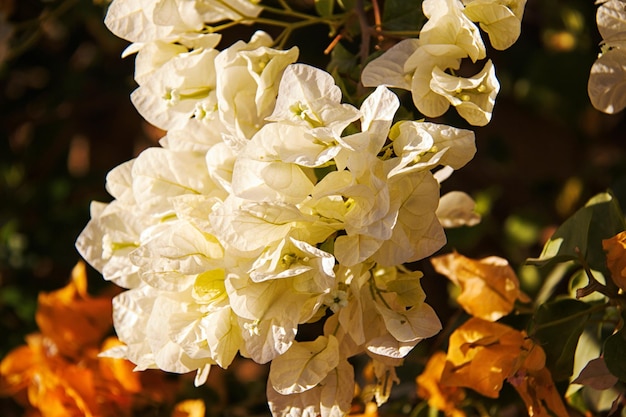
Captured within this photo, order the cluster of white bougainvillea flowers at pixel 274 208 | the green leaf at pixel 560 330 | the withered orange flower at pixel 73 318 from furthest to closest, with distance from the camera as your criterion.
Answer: the withered orange flower at pixel 73 318 < the green leaf at pixel 560 330 < the cluster of white bougainvillea flowers at pixel 274 208

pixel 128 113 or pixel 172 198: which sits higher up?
pixel 172 198

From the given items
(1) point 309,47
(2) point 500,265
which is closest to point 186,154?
(2) point 500,265

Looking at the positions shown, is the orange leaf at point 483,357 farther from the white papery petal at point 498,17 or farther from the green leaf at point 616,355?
the white papery petal at point 498,17

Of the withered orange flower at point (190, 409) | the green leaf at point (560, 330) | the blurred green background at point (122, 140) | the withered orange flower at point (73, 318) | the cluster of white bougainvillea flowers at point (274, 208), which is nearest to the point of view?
the cluster of white bougainvillea flowers at point (274, 208)

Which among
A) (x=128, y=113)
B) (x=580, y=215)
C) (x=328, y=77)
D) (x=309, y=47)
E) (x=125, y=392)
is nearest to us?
(x=328, y=77)

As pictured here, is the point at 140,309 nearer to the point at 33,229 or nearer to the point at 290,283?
the point at 290,283

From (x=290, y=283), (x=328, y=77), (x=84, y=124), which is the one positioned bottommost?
(x=84, y=124)

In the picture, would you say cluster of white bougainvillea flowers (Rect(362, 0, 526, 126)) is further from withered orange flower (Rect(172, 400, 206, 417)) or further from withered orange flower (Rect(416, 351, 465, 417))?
withered orange flower (Rect(172, 400, 206, 417))

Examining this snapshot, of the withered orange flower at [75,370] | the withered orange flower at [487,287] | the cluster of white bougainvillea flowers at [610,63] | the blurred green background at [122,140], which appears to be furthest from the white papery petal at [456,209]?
the withered orange flower at [75,370]
